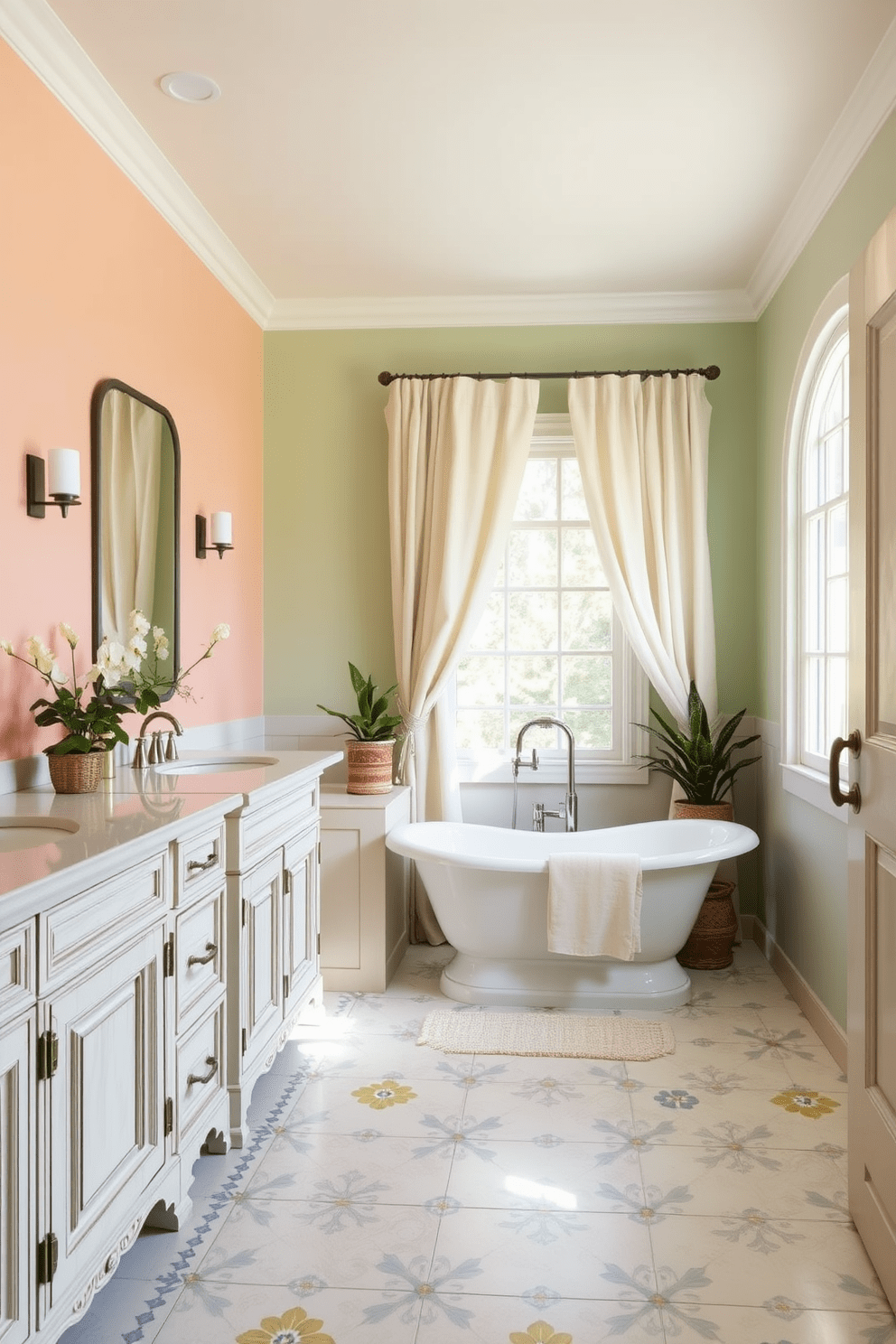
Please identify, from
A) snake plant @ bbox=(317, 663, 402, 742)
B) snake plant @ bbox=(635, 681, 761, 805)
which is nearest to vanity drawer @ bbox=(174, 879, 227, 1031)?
snake plant @ bbox=(317, 663, 402, 742)

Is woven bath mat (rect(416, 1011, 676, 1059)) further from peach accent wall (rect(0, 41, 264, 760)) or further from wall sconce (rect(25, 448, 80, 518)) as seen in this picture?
wall sconce (rect(25, 448, 80, 518))

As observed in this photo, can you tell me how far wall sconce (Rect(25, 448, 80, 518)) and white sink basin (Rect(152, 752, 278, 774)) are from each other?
32.1 inches

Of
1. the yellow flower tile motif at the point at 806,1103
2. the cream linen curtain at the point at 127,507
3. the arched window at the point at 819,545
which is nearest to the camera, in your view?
the yellow flower tile motif at the point at 806,1103

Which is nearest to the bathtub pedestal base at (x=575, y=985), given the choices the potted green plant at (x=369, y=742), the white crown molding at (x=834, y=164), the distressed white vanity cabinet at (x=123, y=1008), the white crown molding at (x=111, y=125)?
the potted green plant at (x=369, y=742)

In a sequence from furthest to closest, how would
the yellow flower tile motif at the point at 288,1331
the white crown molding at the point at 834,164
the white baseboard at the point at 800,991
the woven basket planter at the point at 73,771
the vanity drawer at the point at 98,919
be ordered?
the white baseboard at the point at 800,991
the white crown molding at the point at 834,164
the woven basket planter at the point at 73,771
the yellow flower tile motif at the point at 288,1331
the vanity drawer at the point at 98,919

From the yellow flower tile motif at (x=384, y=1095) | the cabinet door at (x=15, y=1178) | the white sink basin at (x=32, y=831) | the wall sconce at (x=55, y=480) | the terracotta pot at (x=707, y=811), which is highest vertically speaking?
the wall sconce at (x=55, y=480)

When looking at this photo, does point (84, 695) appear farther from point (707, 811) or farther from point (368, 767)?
point (707, 811)

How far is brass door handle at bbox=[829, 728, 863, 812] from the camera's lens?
208 cm

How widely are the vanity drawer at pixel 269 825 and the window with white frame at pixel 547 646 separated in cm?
138

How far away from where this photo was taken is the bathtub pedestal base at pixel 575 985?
11.6 ft

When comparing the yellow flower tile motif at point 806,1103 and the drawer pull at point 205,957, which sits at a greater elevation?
the drawer pull at point 205,957

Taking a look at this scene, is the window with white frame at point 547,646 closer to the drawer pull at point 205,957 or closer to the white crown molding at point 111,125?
the white crown molding at point 111,125

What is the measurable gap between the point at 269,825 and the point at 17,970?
1321mm

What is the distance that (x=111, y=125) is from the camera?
9.12 ft
